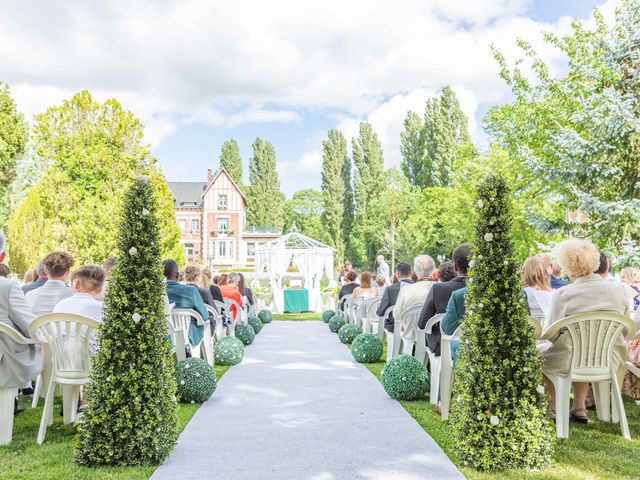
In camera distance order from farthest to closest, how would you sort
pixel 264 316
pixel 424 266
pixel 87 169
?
→ pixel 87 169
pixel 264 316
pixel 424 266

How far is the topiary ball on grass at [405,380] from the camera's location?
5758 millimetres

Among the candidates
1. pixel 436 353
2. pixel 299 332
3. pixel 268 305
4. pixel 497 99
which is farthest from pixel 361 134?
pixel 436 353

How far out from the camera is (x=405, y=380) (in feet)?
18.9

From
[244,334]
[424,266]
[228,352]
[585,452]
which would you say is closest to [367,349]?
[424,266]

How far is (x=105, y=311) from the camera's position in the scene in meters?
3.77

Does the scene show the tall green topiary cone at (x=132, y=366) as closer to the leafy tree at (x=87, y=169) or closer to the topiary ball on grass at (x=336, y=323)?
the topiary ball on grass at (x=336, y=323)

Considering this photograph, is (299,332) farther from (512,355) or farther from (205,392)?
(512,355)

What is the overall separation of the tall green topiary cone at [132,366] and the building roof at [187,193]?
183 feet

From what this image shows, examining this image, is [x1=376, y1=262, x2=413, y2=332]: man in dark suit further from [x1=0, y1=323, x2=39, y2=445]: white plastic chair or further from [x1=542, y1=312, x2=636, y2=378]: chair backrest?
[x1=0, y1=323, x2=39, y2=445]: white plastic chair

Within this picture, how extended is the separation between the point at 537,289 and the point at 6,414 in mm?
4723

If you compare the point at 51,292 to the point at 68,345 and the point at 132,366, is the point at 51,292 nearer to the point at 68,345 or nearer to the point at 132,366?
the point at 68,345

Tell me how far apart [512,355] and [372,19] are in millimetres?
8589

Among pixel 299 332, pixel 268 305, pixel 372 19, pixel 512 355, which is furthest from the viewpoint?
pixel 268 305

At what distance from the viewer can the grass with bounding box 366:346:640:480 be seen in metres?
3.57
